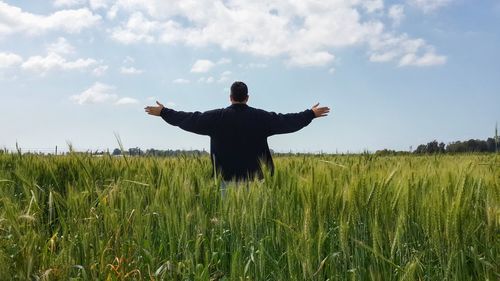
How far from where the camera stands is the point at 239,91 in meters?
5.05

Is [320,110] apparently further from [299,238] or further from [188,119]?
[299,238]

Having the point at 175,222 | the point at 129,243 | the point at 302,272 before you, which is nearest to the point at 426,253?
the point at 302,272

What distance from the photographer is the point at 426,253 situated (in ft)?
8.09

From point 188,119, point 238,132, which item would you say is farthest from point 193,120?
point 238,132

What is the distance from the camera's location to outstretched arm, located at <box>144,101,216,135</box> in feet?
16.7

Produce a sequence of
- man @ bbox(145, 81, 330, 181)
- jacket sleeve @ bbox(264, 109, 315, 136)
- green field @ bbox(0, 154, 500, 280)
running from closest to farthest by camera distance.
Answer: green field @ bbox(0, 154, 500, 280), man @ bbox(145, 81, 330, 181), jacket sleeve @ bbox(264, 109, 315, 136)

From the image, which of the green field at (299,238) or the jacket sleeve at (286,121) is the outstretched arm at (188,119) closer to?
the jacket sleeve at (286,121)

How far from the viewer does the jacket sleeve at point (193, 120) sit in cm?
509

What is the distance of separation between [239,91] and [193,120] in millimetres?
545

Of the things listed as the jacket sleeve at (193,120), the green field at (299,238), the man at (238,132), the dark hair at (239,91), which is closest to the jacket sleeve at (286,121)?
the man at (238,132)

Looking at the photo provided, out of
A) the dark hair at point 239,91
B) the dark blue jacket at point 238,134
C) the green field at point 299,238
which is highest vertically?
the dark hair at point 239,91

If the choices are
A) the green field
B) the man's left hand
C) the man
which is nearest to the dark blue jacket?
the man

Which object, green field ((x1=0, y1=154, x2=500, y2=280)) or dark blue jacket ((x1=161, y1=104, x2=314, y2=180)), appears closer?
green field ((x1=0, y1=154, x2=500, y2=280))

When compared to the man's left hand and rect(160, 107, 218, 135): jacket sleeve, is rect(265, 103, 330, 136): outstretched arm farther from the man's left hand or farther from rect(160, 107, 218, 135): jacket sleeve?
the man's left hand
